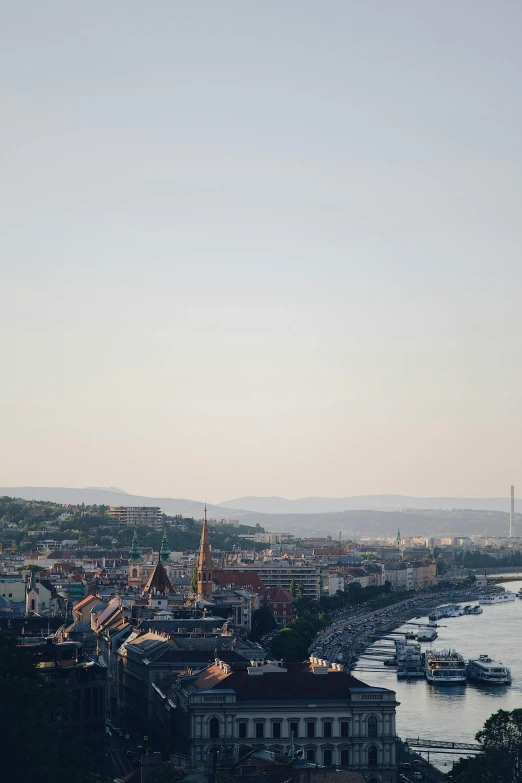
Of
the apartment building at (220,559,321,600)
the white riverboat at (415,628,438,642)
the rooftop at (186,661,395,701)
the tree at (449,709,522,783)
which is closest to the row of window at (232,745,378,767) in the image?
the rooftop at (186,661,395,701)

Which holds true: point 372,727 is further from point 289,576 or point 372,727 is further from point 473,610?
point 473,610

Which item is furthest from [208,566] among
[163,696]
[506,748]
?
[506,748]

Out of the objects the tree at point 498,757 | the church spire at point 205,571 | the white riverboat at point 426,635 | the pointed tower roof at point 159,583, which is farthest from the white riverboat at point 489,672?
the tree at point 498,757

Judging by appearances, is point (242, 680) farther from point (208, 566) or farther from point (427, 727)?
point (208, 566)

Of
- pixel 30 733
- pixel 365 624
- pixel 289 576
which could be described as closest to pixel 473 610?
pixel 289 576

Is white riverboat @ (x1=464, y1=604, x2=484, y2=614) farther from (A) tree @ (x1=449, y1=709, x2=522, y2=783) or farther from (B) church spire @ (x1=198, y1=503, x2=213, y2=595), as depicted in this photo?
(A) tree @ (x1=449, y1=709, x2=522, y2=783)

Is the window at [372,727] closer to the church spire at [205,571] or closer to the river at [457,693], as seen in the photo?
the river at [457,693]
